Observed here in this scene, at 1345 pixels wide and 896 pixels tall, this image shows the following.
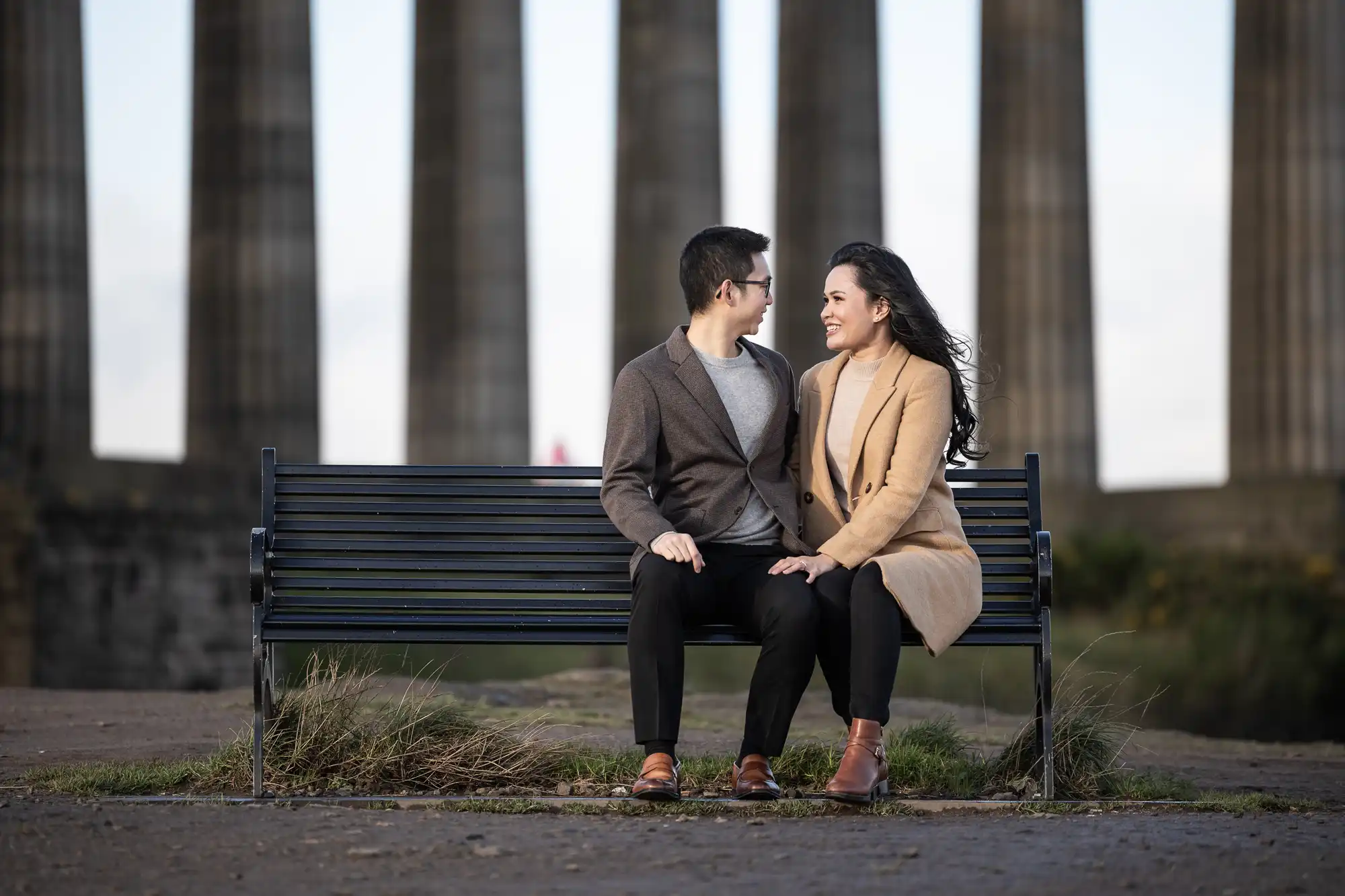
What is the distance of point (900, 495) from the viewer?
43.7 ft

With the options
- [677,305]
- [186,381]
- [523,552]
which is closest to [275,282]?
[186,381]

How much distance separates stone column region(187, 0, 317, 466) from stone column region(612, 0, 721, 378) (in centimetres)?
748

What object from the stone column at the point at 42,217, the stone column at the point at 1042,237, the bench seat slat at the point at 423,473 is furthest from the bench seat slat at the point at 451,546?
the stone column at the point at 1042,237

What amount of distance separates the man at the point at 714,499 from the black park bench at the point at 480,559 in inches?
19.6

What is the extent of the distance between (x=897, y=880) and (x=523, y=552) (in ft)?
14.1

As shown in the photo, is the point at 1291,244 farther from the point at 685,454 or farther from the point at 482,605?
the point at 482,605

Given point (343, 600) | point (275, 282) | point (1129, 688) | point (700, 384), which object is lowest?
point (1129, 688)

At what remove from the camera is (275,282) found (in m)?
47.9

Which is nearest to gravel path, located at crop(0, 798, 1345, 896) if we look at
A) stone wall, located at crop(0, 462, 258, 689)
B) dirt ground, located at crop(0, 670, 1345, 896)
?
dirt ground, located at crop(0, 670, 1345, 896)

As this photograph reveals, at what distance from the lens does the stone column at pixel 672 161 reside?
5141cm

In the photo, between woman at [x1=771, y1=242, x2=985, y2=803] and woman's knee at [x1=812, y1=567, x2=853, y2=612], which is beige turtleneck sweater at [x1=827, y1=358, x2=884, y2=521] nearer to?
woman at [x1=771, y1=242, x2=985, y2=803]

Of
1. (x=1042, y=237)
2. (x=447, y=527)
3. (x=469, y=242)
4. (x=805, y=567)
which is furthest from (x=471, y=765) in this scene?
(x=1042, y=237)

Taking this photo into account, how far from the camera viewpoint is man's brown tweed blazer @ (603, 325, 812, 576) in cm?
1352

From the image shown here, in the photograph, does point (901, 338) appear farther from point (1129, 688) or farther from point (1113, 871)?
point (1129, 688)
